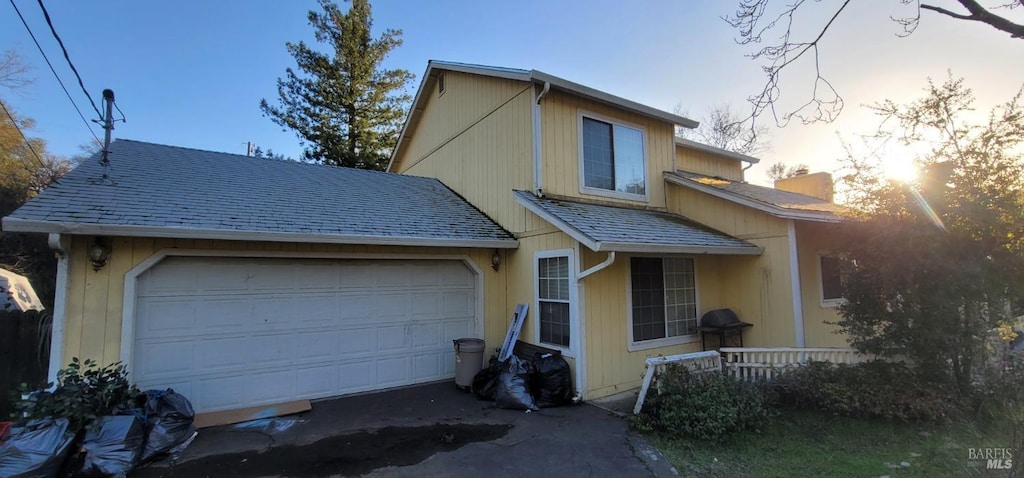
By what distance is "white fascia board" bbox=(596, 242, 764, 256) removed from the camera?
226 inches

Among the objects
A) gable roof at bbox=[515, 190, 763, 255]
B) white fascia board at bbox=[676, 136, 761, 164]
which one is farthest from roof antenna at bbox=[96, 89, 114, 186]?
white fascia board at bbox=[676, 136, 761, 164]

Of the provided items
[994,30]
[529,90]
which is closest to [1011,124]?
[994,30]

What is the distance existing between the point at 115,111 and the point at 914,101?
10.8m

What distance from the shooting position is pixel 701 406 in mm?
4781

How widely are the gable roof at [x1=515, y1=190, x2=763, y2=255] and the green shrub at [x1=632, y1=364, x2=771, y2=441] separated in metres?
1.79

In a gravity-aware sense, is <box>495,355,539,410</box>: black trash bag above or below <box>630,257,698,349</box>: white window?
below

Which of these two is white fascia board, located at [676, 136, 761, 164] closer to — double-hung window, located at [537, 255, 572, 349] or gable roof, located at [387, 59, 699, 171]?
gable roof, located at [387, 59, 699, 171]

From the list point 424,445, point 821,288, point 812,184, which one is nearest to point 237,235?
point 424,445

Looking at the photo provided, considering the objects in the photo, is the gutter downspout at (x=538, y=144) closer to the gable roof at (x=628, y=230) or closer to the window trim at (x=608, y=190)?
the gable roof at (x=628, y=230)

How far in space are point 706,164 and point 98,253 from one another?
1308cm

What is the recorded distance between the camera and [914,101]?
5.72 m

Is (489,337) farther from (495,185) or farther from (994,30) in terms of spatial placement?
(994,30)


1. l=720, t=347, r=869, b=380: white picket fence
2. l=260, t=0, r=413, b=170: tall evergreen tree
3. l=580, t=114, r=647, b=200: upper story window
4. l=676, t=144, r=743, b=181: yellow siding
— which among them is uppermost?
l=260, t=0, r=413, b=170: tall evergreen tree

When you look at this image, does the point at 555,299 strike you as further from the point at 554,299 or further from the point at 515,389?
the point at 515,389
